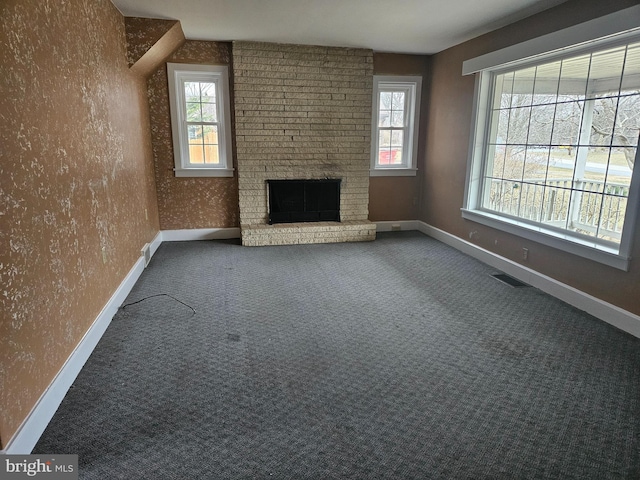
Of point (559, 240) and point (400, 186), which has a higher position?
point (400, 186)

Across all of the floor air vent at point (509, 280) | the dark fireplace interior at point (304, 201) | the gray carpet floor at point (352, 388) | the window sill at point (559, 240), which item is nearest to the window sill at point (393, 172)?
the dark fireplace interior at point (304, 201)

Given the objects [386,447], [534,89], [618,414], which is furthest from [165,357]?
[534,89]

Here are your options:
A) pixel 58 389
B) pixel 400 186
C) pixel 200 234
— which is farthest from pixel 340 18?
pixel 58 389

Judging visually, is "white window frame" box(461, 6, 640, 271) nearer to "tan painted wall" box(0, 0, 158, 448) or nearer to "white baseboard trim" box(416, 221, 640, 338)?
"white baseboard trim" box(416, 221, 640, 338)

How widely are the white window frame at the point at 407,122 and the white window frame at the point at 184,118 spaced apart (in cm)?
202

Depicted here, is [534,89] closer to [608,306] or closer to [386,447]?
[608,306]

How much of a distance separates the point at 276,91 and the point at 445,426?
4371 millimetres

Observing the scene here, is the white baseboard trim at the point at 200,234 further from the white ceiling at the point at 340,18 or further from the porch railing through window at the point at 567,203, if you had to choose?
the porch railing through window at the point at 567,203

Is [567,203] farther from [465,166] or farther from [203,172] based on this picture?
[203,172]

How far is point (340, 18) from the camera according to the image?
3.84 m

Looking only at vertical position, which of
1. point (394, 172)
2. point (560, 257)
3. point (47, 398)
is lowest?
point (47, 398)

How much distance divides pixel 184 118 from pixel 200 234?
1.53 meters

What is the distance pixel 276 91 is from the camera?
16.6 ft

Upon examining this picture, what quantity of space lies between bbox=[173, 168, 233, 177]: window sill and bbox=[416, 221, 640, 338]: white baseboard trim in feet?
10.1
